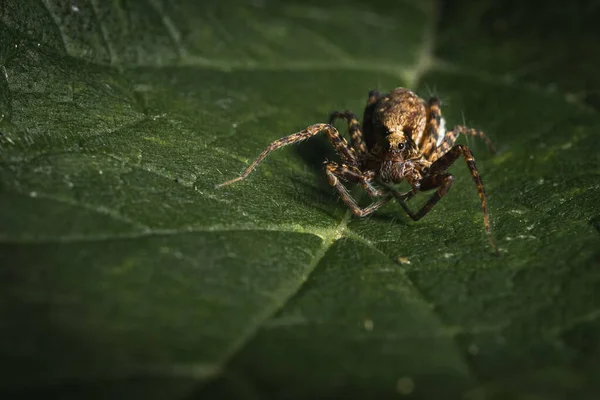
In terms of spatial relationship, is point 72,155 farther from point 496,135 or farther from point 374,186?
point 496,135

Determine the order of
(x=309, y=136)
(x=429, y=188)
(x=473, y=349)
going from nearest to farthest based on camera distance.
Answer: (x=473, y=349) < (x=429, y=188) < (x=309, y=136)

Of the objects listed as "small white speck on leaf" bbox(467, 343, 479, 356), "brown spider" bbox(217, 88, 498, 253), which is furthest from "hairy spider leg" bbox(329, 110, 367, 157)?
"small white speck on leaf" bbox(467, 343, 479, 356)

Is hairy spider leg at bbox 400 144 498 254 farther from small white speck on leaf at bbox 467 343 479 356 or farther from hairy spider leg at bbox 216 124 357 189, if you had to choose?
small white speck on leaf at bbox 467 343 479 356

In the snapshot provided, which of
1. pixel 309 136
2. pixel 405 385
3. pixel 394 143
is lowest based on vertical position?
pixel 405 385

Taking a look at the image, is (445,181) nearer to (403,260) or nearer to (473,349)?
(403,260)

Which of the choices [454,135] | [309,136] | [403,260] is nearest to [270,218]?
[403,260]

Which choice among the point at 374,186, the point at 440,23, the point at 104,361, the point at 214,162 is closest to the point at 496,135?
the point at 374,186
